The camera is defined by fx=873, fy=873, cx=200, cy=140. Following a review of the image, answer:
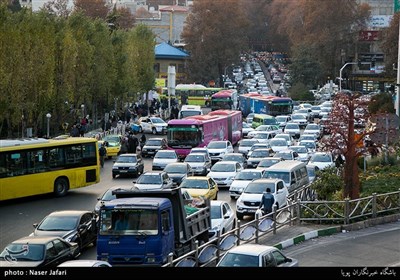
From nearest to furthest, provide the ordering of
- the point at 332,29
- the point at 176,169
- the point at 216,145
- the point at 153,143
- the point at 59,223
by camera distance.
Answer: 1. the point at 59,223
2. the point at 176,169
3. the point at 216,145
4. the point at 153,143
5. the point at 332,29

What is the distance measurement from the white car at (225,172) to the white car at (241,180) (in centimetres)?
255

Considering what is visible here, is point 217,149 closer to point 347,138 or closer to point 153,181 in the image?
point 153,181

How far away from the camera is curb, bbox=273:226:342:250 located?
918 inches

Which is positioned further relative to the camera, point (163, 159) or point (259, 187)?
point (163, 159)

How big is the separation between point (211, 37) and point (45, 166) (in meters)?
79.4

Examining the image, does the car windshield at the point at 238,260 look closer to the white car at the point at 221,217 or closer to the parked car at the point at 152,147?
the white car at the point at 221,217

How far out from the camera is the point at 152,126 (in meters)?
64.5

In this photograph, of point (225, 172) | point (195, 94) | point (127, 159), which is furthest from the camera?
point (195, 94)

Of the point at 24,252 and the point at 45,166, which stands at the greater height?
the point at 45,166

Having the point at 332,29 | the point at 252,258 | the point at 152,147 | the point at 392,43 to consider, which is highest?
the point at 332,29

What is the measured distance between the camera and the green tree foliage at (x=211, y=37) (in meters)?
112

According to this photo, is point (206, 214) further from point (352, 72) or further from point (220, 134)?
point (352, 72)

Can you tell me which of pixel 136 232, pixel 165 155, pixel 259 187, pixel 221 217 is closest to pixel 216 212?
pixel 221 217

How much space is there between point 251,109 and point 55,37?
31.0 m
